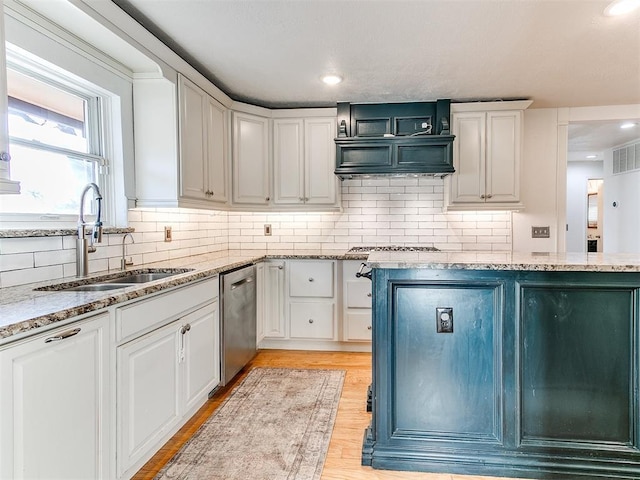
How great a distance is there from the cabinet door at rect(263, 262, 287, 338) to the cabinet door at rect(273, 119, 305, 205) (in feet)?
2.25

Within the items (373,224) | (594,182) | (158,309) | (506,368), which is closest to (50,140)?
(158,309)

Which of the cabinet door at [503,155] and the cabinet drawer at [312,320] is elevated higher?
the cabinet door at [503,155]

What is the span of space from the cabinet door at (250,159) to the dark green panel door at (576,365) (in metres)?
2.61

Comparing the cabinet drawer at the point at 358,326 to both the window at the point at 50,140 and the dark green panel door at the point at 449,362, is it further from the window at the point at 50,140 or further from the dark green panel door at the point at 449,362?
the window at the point at 50,140

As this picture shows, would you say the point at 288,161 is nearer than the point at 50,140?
No

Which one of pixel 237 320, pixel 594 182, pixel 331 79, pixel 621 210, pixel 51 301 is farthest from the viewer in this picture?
pixel 594 182

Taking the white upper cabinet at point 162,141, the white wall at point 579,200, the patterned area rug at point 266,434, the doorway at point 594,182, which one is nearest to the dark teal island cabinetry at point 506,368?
the patterned area rug at point 266,434

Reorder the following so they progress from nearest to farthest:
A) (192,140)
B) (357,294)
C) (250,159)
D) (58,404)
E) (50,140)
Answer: (58,404) → (50,140) → (192,140) → (357,294) → (250,159)

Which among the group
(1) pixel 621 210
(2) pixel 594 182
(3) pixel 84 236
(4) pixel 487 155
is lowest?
(3) pixel 84 236

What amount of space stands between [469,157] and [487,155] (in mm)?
163

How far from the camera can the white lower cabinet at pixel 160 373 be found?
5.53ft

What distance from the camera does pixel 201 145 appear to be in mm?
3064

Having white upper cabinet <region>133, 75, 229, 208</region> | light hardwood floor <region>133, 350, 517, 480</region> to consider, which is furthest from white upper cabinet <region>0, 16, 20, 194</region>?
light hardwood floor <region>133, 350, 517, 480</region>

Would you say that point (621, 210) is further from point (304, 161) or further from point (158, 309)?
point (158, 309)
